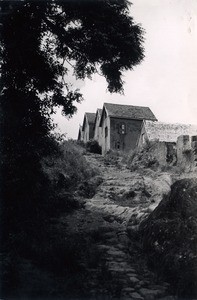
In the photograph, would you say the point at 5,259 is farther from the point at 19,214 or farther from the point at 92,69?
→ the point at 92,69

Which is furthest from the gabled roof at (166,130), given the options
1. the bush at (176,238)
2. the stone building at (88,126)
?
the bush at (176,238)

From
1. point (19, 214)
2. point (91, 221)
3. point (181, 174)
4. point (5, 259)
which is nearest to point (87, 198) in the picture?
point (91, 221)

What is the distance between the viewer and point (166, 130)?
3438 cm

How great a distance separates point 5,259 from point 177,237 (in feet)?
11.4

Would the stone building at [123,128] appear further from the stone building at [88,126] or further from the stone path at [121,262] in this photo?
the stone path at [121,262]

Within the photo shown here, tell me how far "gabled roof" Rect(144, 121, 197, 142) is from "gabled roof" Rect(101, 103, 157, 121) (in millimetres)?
8592

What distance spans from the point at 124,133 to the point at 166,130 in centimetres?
977

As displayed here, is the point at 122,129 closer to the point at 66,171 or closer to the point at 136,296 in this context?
the point at 66,171

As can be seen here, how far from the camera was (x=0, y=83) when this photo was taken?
8992 millimetres

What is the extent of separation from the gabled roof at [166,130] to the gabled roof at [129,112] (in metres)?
8.59

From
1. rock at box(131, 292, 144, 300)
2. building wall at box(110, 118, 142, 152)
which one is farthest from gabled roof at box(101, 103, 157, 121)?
rock at box(131, 292, 144, 300)

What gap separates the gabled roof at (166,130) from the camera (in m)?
33.4

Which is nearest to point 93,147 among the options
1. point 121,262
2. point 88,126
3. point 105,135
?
point 105,135

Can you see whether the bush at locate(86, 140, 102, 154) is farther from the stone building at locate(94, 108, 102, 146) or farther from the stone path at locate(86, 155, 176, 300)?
the stone path at locate(86, 155, 176, 300)
